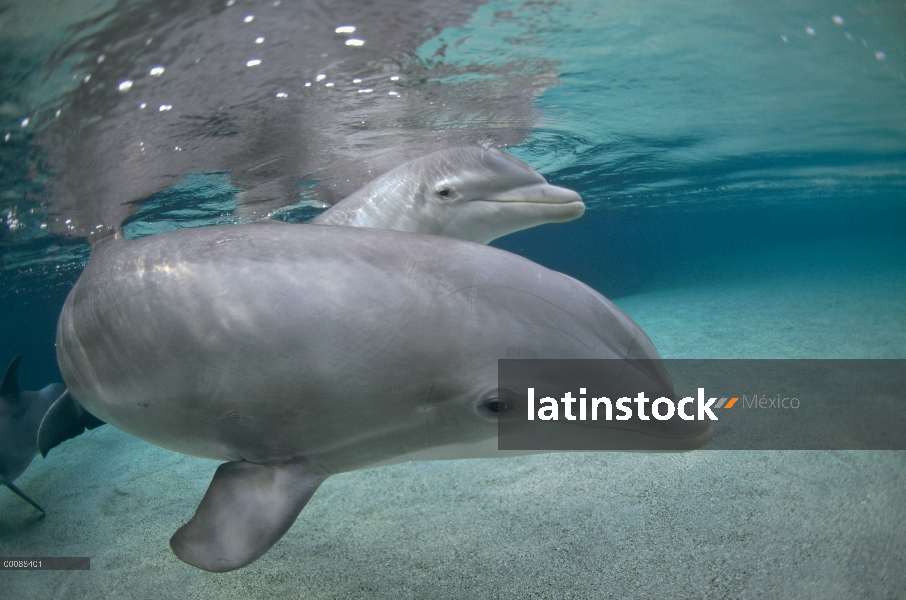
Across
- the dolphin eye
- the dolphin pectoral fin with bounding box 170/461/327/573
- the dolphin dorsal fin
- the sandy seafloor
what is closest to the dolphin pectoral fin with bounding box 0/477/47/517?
the sandy seafloor

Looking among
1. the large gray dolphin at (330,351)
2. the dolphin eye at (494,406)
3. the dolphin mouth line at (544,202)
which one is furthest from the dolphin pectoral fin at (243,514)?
the dolphin mouth line at (544,202)

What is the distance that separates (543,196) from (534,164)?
11042mm

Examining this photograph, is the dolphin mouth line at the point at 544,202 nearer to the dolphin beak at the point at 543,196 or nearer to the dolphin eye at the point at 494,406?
the dolphin beak at the point at 543,196

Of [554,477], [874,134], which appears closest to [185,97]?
[554,477]

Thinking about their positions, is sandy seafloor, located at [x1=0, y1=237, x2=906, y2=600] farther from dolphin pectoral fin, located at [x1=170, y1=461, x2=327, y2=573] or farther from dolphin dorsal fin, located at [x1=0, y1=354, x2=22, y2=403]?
dolphin dorsal fin, located at [x1=0, y1=354, x2=22, y2=403]

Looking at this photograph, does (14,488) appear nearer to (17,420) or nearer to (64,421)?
(17,420)

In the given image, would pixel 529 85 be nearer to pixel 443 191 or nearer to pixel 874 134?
pixel 443 191

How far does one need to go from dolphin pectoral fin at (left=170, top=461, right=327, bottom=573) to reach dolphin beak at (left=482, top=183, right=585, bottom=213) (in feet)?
8.69

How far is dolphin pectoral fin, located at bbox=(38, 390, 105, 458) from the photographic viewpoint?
184 inches

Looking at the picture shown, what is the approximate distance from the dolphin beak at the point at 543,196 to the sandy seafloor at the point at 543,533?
8.50ft

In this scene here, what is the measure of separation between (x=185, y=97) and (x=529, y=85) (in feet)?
17.0

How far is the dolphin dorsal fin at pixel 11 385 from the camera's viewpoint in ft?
26.4

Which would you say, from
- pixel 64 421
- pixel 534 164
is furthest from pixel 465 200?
pixel 534 164

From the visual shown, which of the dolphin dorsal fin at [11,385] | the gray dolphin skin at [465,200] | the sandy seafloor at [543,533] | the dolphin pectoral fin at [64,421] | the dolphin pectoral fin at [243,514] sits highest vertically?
the gray dolphin skin at [465,200]
